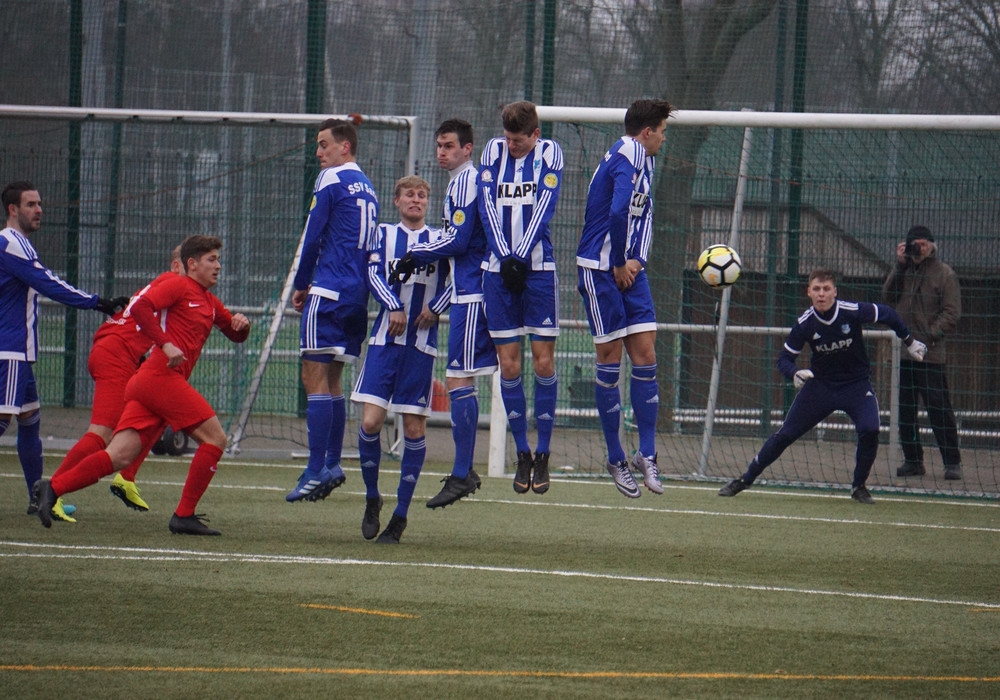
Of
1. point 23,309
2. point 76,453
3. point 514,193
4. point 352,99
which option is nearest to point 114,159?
point 352,99

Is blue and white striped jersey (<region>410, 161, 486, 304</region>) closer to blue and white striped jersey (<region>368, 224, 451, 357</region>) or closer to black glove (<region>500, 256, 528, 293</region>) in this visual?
blue and white striped jersey (<region>368, 224, 451, 357</region>)

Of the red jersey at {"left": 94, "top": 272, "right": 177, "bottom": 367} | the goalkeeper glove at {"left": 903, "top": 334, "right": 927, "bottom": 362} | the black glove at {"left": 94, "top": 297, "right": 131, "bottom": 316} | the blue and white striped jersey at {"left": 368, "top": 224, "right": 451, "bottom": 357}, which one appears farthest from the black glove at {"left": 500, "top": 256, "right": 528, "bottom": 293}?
the goalkeeper glove at {"left": 903, "top": 334, "right": 927, "bottom": 362}

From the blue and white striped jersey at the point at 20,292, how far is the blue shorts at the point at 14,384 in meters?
0.05

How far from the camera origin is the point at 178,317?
8.07 m

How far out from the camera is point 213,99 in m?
16.2

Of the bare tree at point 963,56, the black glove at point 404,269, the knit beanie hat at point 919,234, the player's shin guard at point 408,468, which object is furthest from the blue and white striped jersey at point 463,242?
the bare tree at point 963,56

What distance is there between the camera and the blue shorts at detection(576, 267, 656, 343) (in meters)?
7.97

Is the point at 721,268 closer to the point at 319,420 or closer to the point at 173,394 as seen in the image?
the point at 319,420

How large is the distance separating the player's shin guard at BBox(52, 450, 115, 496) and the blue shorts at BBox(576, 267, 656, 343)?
3157 mm

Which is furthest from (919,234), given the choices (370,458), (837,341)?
(370,458)

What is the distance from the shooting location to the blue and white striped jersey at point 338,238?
9070mm

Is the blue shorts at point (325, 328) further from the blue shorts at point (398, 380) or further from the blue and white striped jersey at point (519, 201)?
the blue and white striped jersey at point (519, 201)

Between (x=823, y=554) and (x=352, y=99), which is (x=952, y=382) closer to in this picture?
(x=823, y=554)

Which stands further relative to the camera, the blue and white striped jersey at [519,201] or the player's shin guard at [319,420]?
the player's shin guard at [319,420]
